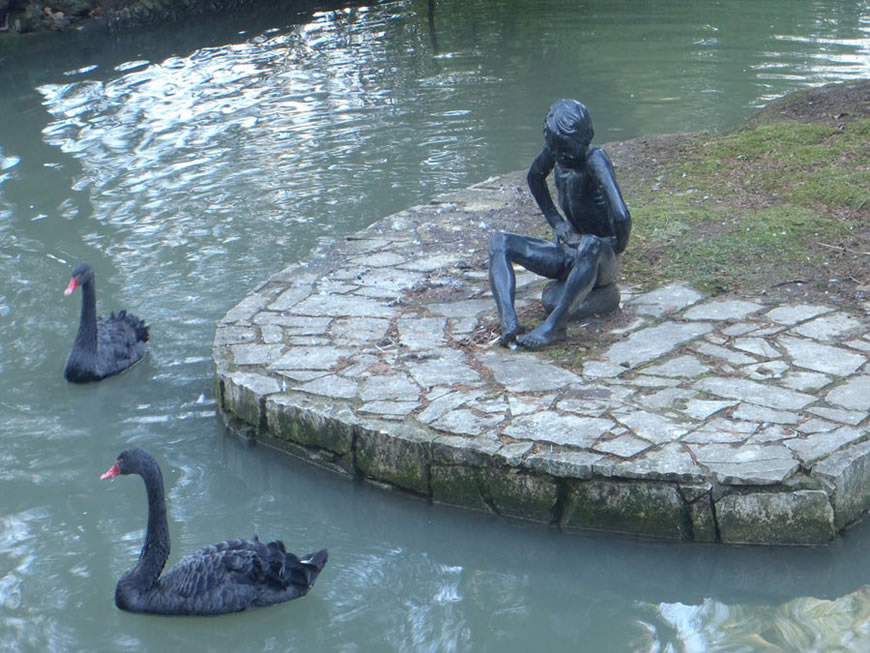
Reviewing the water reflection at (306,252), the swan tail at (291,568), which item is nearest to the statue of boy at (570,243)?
the water reflection at (306,252)

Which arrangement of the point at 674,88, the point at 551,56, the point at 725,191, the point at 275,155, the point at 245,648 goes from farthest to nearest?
the point at 551,56 → the point at 674,88 → the point at 275,155 → the point at 725,191 → the point at 245,648

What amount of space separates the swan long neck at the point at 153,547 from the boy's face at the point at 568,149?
122 inches

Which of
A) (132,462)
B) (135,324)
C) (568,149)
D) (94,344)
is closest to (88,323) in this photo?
(94,344)

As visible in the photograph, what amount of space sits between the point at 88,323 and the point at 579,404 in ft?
12.2

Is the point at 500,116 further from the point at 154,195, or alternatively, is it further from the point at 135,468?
the point at 135,468

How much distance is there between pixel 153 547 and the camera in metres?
5.60

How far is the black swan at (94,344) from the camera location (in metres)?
8.17

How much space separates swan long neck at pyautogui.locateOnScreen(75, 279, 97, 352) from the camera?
321 inches

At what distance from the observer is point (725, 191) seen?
959 centimetres

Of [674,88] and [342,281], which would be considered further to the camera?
[674,88]

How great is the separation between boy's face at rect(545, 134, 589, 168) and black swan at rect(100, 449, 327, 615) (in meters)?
2.90

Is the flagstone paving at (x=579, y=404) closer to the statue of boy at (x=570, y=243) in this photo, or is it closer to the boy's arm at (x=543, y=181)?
the statue of boy at (x=570, y=243)

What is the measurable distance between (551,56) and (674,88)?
295 cm

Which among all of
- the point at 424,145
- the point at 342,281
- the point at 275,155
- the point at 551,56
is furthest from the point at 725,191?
the point at 551,56
